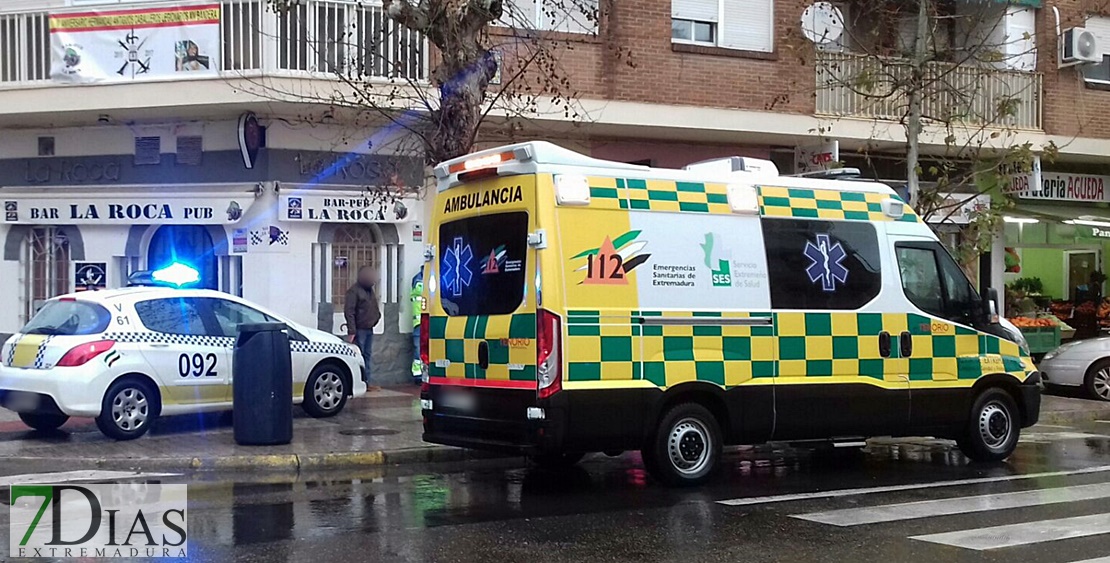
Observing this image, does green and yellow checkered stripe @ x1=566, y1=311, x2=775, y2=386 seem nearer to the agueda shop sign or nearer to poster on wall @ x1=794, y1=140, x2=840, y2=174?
poster on wall @ x1=794, y1=140, x2=840, y2=174

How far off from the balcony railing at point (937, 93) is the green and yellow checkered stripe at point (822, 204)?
246 inches

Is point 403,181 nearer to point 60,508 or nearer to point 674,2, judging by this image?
point 674,2

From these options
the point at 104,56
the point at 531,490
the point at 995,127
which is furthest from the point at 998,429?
the point at 104,56

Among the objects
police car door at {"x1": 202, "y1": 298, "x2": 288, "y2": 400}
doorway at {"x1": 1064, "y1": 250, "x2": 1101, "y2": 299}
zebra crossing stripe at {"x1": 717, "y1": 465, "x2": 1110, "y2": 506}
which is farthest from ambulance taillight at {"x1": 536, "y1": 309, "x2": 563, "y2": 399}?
doorway at {"x1": 1064, "y1": 250, "x2": 1101, "y2": 299}

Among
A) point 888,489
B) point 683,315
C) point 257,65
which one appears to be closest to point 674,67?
point 257,65

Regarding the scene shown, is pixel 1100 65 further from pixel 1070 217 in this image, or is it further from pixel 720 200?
pixel 720 200

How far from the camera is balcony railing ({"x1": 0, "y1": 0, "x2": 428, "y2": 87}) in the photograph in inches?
585

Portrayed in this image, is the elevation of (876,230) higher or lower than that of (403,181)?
lower

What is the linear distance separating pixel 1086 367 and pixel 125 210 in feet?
45.0

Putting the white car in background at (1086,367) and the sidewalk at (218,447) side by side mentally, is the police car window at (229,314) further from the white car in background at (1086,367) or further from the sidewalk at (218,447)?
the white car in background at (1086,367)

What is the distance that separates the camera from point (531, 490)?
901 centimetres

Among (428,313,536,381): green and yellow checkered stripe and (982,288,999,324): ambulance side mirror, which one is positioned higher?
(982,288,999,324): ambulance side mirror

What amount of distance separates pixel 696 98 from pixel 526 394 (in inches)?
379

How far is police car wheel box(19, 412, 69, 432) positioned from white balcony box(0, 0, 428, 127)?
4761 mm
